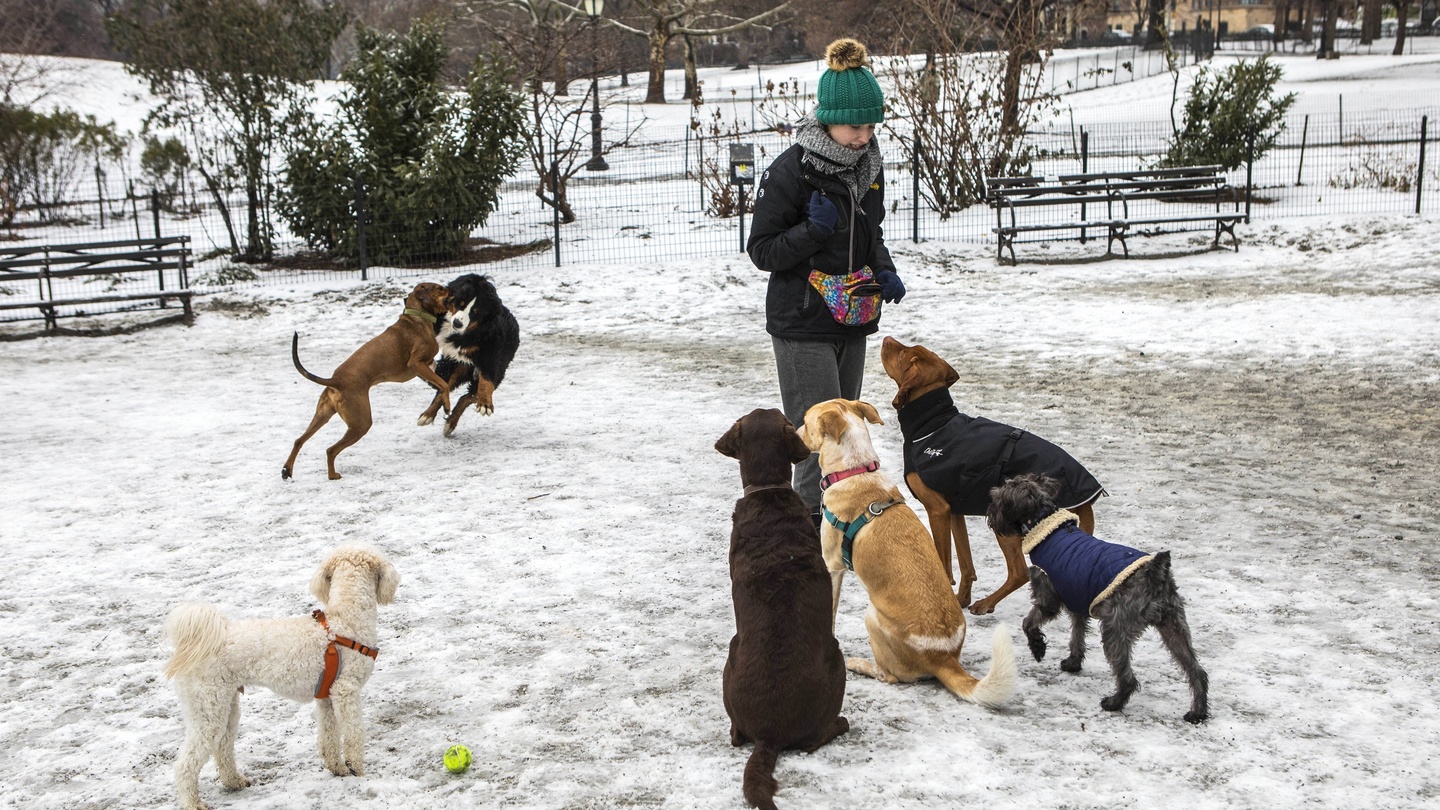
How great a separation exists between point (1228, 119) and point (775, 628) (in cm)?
1675

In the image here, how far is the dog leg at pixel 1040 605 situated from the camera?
13.2 ft

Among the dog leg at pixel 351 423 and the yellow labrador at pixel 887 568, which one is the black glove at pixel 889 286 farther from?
the dog leg at pixel 351 423

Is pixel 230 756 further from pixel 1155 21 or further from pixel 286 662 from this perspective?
pixel 1155 21

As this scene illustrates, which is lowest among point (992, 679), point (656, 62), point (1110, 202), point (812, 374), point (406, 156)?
point (992, 679)

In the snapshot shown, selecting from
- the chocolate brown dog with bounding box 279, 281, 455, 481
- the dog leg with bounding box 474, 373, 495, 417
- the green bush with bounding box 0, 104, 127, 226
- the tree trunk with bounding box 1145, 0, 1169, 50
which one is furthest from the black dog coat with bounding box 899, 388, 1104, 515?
the tree trunk with bounding box 1145, 0, 1169, 50

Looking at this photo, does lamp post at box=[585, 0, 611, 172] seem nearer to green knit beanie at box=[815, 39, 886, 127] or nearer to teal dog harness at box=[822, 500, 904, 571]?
green knit beanie at box=[815, 39, 886, 127]

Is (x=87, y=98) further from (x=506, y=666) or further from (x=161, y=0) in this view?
(x=506, y=666)

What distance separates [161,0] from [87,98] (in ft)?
88.1

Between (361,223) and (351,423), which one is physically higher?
(361,223)

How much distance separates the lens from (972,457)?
14.5 ft

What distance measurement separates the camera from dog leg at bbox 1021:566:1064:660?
4020 millimetres

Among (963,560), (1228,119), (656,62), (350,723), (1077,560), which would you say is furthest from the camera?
(656,62)

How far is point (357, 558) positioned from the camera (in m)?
3.65

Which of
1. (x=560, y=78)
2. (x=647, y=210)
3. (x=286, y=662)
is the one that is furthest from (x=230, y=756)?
(x=560, y=78)
